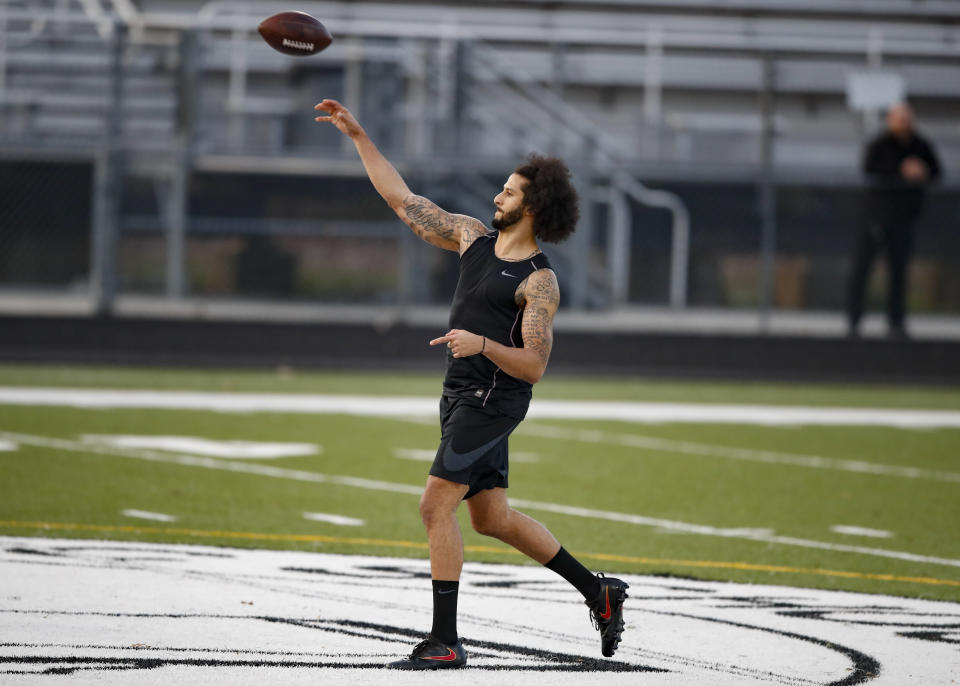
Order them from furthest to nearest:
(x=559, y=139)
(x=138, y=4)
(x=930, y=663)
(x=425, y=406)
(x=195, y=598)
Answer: (x=138, y=4) → (x=559, y=139) → (x=425, y=406) → (x=195, y=598) → (x=930, y=663)

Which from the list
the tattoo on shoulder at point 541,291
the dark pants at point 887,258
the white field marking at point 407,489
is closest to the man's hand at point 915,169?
the dark pants at point 887,258

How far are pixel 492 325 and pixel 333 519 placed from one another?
322 centimetres

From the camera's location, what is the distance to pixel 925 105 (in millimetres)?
23219

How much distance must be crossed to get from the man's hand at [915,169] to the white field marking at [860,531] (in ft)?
34.2

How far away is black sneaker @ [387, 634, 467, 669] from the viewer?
5.14 meters

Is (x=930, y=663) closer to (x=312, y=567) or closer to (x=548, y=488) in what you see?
(x=312, y=567)

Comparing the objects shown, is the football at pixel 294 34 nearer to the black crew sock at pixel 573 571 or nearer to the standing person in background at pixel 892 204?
the black crew sock at pixel 573 571

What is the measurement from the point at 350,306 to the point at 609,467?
26.4ft

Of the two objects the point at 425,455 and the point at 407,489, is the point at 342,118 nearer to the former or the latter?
the point at 407,489

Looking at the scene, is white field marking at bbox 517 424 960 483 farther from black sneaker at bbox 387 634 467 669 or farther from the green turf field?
black sneaker at bbox 387 634 467 669

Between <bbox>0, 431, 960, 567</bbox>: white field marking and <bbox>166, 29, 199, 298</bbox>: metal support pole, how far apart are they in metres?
6.56

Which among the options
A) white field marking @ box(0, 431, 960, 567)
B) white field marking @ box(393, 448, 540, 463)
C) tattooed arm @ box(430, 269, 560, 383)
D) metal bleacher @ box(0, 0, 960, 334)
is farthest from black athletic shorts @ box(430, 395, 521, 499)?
metal bleacher @ box(0, 0, 960, 334)

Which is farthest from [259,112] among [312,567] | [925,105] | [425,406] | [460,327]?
[460,327]

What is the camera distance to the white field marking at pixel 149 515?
323 inches
